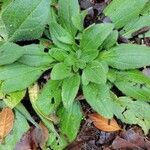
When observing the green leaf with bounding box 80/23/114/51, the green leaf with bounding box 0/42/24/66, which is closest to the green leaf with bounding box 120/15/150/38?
the green leaf with bounding box 80/23/114/51

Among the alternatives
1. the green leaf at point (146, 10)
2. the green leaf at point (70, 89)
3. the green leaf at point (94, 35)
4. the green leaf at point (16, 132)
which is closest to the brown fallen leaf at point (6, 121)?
the green leaf at point (16, 132)

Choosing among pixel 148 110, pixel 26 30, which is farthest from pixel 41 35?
pixel 148 110

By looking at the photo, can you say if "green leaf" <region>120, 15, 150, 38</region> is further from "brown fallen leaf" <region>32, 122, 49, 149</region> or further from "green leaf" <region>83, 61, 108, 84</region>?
"brown fallen leaf" <region>32, 122, 49, 149</region>

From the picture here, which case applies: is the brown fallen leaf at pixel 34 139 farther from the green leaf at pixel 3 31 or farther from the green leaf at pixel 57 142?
the green leaf at pixel 3 31

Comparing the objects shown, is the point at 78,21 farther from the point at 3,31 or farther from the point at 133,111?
the point at 133,111

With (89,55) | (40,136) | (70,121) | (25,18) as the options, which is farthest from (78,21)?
(40,136)

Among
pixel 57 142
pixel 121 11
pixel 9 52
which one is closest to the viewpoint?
pixel 9 52
